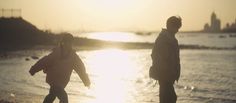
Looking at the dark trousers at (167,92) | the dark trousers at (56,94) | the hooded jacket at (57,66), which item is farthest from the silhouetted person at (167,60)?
the dark trousers at (56,94)

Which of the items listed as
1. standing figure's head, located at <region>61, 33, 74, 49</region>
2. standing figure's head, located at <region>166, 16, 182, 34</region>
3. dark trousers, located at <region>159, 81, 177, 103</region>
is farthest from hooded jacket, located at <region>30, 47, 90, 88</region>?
standing figure's head, located at <region>166, 16, 182, 34</region>

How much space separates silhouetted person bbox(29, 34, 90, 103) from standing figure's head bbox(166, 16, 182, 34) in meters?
1.78

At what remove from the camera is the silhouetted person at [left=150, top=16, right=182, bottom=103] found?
854 centimetres

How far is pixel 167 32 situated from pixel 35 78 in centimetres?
2489

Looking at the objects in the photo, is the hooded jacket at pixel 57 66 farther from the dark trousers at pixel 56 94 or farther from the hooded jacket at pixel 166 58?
the hooded jacket at pixel 166 58

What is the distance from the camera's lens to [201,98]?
2425cm

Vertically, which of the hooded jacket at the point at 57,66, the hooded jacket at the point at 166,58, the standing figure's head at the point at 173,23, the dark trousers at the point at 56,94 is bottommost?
the dark trousers at the point at 56,94

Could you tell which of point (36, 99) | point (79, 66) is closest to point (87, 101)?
point (36, 99)

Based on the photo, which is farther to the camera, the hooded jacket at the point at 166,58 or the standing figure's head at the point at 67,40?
the standing figure's head at the point at 67,40

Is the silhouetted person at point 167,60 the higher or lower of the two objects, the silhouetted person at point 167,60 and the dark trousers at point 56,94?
the higher

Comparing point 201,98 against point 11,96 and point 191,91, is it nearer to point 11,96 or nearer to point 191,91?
point 191,91

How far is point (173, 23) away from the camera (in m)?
8.54

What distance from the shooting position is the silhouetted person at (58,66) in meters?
8.70

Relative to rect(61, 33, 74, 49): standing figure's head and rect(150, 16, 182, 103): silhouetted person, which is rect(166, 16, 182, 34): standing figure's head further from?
rect(61, 33, 74, 49): standing figure's head
